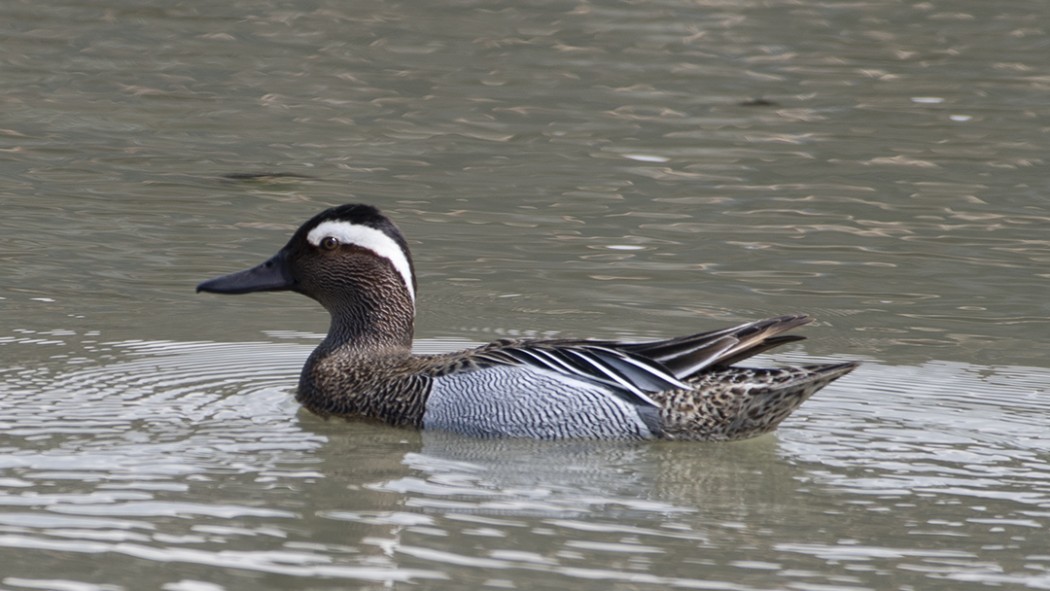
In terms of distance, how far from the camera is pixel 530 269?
12.0m

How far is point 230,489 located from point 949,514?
2.85 metres

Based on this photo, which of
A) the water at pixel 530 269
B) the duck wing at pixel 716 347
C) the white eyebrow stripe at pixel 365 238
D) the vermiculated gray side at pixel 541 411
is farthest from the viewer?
the white eyebrow stripe at pixel 365 238

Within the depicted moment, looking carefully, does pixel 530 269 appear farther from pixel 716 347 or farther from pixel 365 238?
pixel 716 347

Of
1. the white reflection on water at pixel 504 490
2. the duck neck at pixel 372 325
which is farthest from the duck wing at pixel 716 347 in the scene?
the duck neck at pixel 372 325

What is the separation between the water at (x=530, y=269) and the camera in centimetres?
699

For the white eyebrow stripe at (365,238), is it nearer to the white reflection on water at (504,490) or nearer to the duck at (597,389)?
the duck at (597,389)

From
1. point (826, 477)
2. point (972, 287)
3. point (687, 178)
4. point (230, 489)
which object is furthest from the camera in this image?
point (687, 178)

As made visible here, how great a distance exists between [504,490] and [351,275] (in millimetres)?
2230

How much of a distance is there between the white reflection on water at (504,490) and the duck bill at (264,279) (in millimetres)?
475

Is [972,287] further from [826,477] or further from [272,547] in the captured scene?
[272,547]

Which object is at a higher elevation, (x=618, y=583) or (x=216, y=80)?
(x=216, y=80)

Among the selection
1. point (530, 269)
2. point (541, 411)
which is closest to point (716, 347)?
point (541, 411)

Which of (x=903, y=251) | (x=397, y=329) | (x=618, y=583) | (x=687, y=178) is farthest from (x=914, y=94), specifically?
(x=618, y=583)

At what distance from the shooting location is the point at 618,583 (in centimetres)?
648
